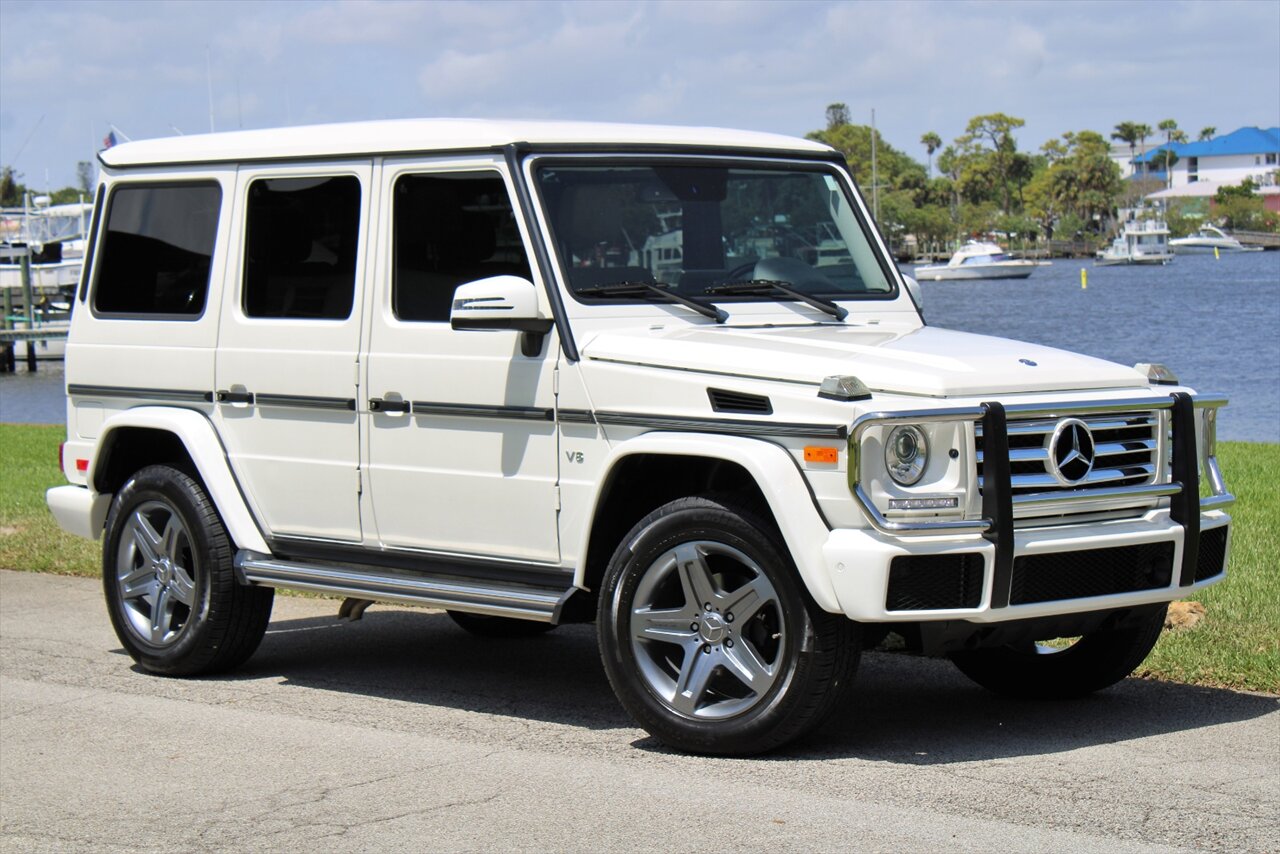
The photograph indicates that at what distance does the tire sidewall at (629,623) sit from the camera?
6.14 meters

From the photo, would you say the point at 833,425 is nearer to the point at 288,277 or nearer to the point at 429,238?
the point at 429,238

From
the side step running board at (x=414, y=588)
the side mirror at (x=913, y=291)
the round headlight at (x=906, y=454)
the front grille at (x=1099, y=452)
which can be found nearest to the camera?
the round headlight at (x=906, y=454)

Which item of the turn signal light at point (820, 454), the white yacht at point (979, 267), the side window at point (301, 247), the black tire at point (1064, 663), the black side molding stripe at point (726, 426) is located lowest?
the black tire at point (1064, 663)

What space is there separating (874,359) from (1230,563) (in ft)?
15.6

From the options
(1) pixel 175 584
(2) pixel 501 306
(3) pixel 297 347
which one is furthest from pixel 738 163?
(1) pixel 175 584

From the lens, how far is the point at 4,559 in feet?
39.7

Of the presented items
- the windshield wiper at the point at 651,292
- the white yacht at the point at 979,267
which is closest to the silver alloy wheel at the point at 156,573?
the windshield wiper at the point at 651,292

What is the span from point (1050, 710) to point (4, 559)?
24.7ft

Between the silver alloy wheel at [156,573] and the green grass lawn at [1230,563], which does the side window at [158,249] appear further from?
the green grass lawn at [1230,563]

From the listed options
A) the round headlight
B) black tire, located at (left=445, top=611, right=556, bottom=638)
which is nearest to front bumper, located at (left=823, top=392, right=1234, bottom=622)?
the round headlight

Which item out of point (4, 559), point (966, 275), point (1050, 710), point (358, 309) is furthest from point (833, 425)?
point (966, 275)

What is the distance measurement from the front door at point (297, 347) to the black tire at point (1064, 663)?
8.56 feet

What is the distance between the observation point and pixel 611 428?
6664 millimetres

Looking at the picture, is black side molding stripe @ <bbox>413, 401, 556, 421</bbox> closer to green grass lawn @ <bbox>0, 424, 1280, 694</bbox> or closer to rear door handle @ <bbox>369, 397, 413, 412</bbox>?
rear door handle @ <bbox>369, 397, 413, 412</bbox>
